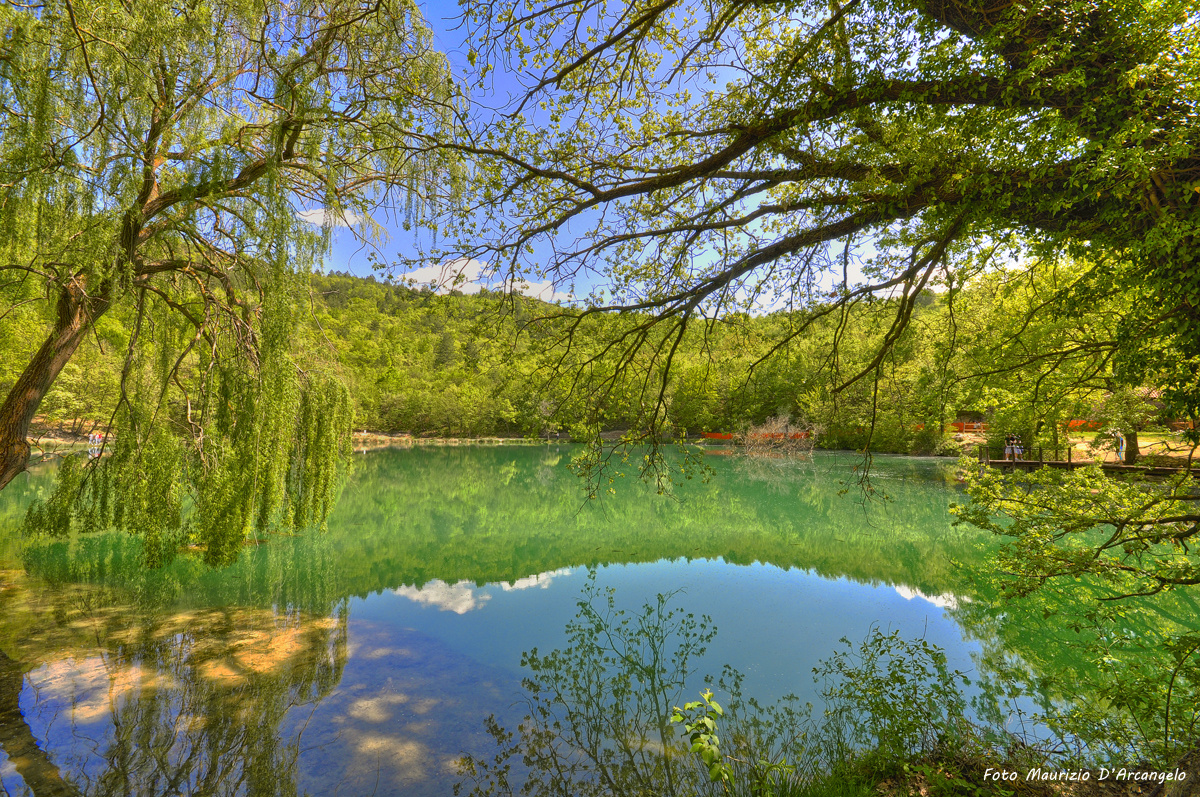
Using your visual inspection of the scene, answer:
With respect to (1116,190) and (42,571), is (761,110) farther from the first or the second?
(42,571)

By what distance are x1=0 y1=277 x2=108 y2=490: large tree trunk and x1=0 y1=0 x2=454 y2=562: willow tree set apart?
0.01 meters

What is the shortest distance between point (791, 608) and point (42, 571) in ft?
31.5

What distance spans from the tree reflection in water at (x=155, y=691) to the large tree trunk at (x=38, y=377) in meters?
1.69

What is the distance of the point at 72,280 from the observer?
144 inches

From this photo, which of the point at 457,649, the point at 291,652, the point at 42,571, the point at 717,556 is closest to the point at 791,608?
the point at 717,556

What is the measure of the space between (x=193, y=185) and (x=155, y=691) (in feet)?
12.5

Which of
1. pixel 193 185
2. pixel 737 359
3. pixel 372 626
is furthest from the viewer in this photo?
pixel 372 626

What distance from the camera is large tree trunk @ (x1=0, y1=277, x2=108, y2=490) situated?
397 cm

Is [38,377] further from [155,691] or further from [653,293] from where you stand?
[653,293]

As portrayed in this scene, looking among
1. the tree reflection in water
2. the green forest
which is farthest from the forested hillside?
the tree reflection in water

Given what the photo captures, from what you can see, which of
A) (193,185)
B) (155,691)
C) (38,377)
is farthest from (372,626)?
(193,185)

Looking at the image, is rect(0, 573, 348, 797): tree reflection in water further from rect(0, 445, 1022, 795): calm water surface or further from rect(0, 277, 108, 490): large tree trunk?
rect(0, 277, 108, 490): large tree trunk

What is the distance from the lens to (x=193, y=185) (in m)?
3.90

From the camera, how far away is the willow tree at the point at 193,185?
3445mm
